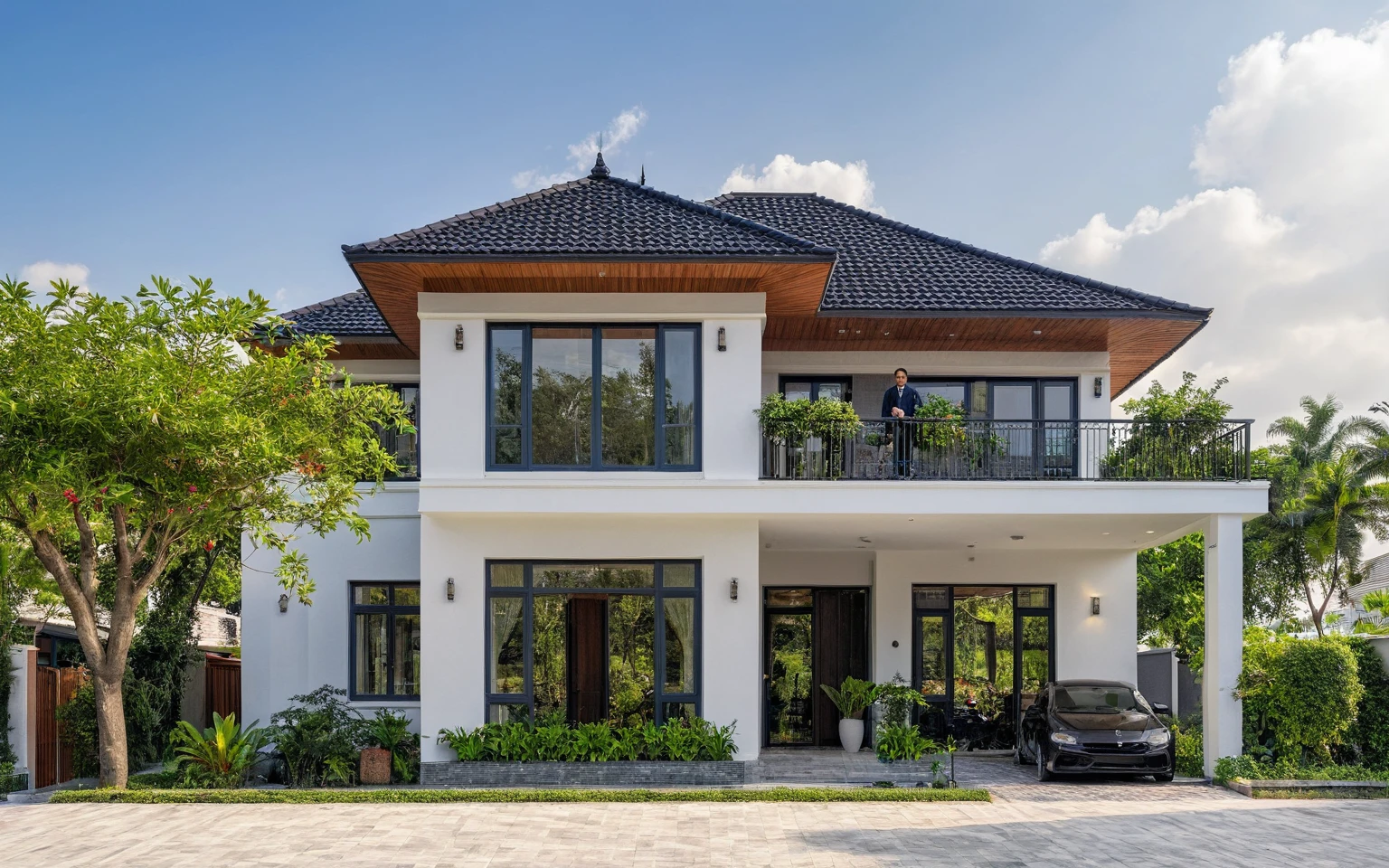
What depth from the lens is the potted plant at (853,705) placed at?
16.0 m

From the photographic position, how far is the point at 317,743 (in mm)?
14148

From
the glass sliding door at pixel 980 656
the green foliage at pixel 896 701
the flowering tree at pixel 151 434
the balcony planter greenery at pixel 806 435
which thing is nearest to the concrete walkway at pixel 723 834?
the green foliage at pixel 896 701

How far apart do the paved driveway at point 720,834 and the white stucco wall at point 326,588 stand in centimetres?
353

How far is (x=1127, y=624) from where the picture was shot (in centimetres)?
1777

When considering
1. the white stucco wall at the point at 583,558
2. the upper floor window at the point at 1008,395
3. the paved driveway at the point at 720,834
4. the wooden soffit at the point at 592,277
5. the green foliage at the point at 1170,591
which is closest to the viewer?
the paved driveway at the point at 720,834

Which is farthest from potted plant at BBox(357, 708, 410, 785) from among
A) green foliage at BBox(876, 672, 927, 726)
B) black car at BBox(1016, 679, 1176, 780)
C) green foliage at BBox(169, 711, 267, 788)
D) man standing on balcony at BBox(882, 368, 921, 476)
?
black car at BBox(1016, 679, 1176, 780)

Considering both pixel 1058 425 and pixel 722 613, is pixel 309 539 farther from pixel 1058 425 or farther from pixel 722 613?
pixel 1058 425

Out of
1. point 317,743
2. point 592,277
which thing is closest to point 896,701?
point 592,277

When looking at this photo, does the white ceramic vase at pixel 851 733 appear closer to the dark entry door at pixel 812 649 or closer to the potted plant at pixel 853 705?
the potted plant at pixel 853 705

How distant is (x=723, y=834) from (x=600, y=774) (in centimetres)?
329

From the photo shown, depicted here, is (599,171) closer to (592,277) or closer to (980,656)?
(592,277)

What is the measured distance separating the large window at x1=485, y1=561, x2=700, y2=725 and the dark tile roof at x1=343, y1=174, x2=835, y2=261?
410 cm

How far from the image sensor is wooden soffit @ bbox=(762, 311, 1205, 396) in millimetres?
15523

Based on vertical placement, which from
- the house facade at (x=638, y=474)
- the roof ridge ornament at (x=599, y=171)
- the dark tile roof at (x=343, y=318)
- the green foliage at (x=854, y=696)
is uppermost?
the roof ridge ornament at (x=599, y=171)
